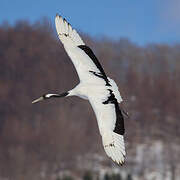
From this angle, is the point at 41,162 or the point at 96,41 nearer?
the point at 41,162

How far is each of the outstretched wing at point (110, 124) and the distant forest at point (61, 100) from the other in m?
36.9

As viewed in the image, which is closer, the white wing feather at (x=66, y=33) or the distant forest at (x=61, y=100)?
the white wing feather at (x=66, y=33)

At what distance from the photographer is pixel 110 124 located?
8.36m

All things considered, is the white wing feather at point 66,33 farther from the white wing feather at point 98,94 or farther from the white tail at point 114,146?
the white tail at point 114,146

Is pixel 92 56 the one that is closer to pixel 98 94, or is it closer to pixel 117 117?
pixel 98 94

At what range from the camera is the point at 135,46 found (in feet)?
282

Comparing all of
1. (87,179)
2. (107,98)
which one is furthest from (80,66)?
(87,179)

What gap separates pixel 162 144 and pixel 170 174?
8.80 m

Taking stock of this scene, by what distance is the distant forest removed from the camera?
178 feet

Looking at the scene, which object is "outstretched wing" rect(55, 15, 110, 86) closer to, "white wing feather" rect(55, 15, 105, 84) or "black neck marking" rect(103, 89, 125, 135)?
"white wing feather" rect(55, 15, 105, 84)

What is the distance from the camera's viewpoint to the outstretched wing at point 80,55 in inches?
352

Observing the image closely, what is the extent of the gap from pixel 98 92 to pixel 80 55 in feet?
2.46

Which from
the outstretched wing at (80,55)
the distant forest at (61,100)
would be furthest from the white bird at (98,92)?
the distant forest at (61,100)

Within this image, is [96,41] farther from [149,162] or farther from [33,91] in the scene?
[149,162]
